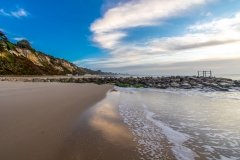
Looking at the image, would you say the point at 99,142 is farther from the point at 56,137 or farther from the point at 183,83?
the point at 183,83

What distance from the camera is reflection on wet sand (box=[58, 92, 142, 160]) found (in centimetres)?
261

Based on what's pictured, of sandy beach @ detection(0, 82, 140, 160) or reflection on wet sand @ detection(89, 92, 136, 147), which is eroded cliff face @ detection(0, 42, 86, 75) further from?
reflection on wet sand @ detection(89, 92, 136, 147)

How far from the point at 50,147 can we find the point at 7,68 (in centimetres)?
4821

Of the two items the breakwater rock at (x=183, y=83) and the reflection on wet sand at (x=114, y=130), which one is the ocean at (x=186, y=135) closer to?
the reflection on wet sand at (x=114, y=130)

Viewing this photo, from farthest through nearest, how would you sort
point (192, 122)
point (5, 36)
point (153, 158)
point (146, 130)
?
point (5, 36), point (192, 122), point (146, 130), point (153, 158)

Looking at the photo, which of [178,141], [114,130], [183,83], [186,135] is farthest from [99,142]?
[183,83]

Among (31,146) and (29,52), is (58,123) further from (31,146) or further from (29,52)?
(29,52)

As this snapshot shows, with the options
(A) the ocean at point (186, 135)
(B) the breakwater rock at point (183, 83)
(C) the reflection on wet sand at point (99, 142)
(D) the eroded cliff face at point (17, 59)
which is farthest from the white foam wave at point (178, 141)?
(D) the eroded cliff face at point (17, 59)

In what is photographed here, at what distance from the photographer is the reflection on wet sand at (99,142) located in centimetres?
261

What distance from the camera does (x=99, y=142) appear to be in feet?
10.3

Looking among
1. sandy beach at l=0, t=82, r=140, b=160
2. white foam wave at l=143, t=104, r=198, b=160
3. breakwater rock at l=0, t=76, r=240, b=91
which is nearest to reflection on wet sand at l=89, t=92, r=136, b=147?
sandy beach at l=0, t=82, r=140, b=160

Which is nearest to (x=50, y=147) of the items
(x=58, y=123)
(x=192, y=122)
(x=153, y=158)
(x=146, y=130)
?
(x=58, y=123)

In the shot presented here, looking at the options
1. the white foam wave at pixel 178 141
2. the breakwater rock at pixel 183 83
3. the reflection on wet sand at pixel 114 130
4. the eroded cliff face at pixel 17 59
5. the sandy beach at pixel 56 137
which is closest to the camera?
the sandy beach at pixel 56 137

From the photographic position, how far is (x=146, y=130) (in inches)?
161
